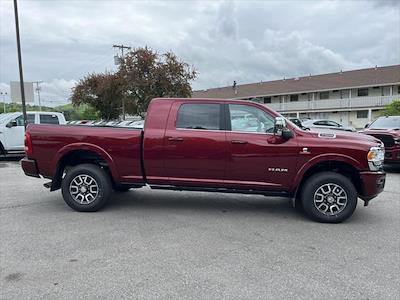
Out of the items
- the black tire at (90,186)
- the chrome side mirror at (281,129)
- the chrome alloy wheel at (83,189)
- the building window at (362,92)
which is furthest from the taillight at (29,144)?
the building window at (362,92)

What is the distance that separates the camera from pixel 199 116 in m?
5.82

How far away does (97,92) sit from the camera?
133 feet

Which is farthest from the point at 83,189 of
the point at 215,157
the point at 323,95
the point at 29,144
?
the point at 323,95

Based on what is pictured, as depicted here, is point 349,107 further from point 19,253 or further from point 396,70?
point 19,253

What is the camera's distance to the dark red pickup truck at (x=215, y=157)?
5.48 m

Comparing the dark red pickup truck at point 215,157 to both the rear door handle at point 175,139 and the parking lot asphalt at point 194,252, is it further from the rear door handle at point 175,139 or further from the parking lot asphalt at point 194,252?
the parking lot asphalt at point 194,252

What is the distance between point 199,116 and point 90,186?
84.7 inches

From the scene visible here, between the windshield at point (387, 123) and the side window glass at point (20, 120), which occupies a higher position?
the side window glass at point (20, 120)

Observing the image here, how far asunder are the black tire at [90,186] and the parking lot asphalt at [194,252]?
0.54ft

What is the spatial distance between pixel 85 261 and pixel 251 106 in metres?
3.37

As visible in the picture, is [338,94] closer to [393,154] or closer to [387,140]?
[387,140]

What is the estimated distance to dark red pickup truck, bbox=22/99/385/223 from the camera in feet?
18.0

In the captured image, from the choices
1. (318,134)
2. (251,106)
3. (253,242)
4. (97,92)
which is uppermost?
(97,92)

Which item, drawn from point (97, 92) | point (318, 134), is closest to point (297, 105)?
point (97, 92)
